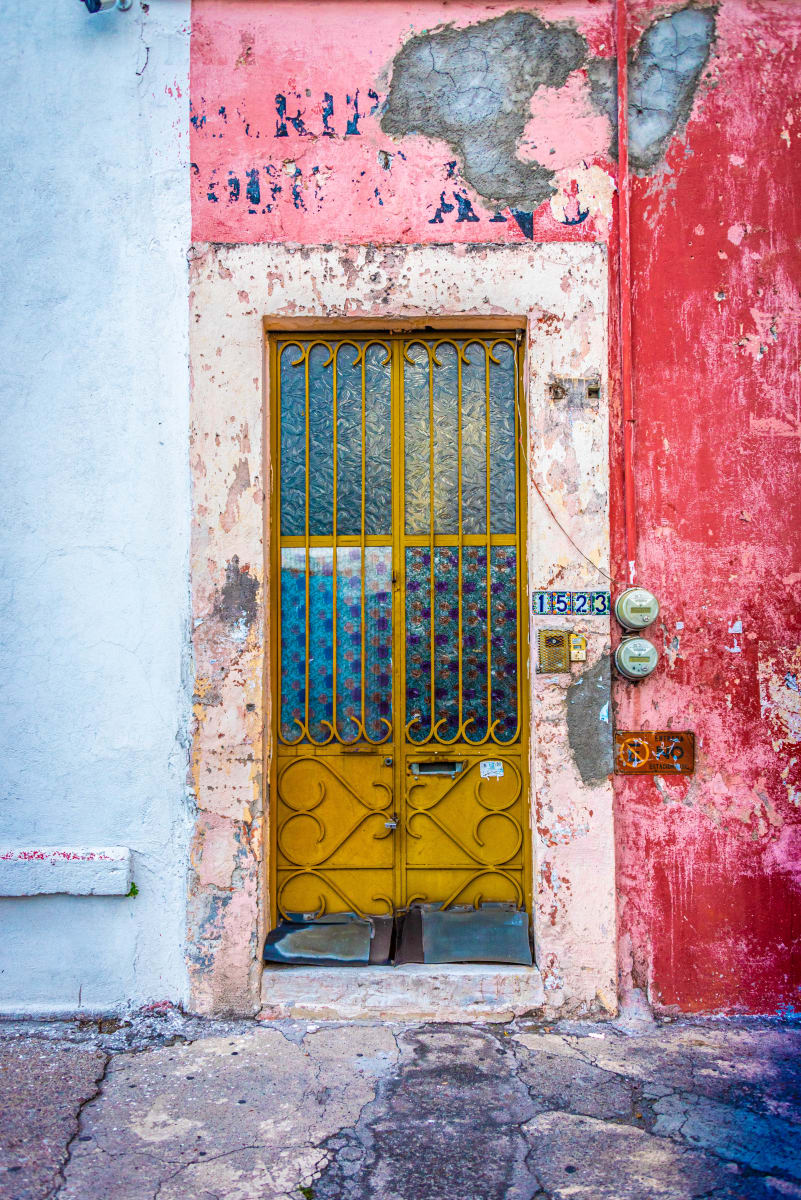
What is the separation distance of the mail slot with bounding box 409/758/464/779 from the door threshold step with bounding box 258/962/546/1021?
82cm

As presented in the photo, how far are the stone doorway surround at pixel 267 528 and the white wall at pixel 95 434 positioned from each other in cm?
14

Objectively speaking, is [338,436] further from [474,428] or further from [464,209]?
[464,209]

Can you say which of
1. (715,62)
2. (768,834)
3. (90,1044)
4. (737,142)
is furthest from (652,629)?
(90,1044)

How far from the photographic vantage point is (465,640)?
3.87 metres

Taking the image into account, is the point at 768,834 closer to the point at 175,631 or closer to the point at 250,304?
the point at 175,631

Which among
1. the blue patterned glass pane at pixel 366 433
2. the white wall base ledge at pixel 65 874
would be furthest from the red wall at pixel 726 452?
the white wall base ledge at pixel 65 874

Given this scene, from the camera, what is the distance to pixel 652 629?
12.3ft

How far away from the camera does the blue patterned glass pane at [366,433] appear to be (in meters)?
3.89

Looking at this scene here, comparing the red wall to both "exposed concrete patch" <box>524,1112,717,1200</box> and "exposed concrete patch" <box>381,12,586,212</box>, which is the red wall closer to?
"exposed concrete patch" <box>381,12,586,212</box>

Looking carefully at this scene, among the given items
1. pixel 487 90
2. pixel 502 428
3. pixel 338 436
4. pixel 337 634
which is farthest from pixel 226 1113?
pixel 487 90

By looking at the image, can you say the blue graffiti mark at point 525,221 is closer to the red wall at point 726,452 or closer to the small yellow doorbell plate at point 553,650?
Answer: the red wall at point 726,452

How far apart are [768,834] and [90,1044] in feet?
9.75

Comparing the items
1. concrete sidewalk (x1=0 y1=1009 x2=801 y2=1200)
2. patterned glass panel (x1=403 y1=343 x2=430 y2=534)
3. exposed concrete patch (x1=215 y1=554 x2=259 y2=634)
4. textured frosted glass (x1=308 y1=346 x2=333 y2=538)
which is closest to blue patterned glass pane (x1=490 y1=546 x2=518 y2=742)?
patterned glass panel (x1=403 y1=343 x2=430 y2=534)

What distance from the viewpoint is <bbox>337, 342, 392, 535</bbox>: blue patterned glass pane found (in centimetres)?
389
